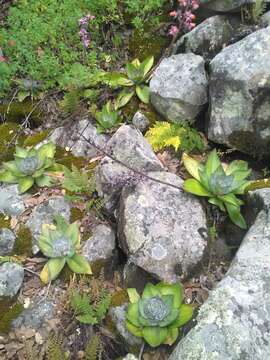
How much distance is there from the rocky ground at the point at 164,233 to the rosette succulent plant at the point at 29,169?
0.10 metres

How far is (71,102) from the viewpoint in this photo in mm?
5172

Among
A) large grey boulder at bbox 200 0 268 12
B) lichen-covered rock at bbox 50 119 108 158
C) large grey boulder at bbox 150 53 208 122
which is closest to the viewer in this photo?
large grey boulder at bbox 150 53 208 122

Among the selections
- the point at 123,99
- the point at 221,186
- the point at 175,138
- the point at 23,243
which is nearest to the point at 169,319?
the point at 221,186

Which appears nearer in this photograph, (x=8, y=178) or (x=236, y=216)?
(x=236, y=216)

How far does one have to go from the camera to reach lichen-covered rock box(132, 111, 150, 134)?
5.00 meters

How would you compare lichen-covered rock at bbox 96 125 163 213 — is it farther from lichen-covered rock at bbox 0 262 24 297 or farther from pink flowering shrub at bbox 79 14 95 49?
pink flowering shrub at bbox 79 14 95 49

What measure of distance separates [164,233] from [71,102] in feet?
7.25

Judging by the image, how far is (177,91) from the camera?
187 inches

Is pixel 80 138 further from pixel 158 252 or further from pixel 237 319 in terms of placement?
pixel 237 319

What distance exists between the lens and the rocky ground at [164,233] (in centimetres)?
296

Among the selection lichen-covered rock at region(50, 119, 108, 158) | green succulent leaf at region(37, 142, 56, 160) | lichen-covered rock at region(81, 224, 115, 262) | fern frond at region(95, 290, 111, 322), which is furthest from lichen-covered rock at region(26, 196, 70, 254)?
fern frond at region(95, 290, 111, 322)

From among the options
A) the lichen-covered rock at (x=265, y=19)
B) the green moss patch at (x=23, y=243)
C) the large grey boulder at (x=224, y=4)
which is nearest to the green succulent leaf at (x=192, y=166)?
the green moss patch at (x=23, y=243)

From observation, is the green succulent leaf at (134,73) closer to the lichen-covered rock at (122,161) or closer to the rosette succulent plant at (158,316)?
the lichen-covered rock at (122,161)

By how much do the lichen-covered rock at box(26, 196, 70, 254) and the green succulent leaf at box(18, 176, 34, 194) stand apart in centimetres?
26
